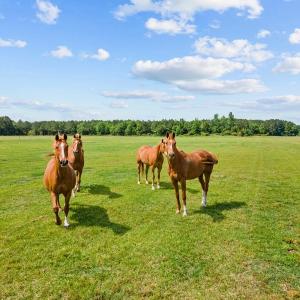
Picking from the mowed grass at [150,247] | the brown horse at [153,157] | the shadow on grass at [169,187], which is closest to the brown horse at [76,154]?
the mowed grass at [150,247]

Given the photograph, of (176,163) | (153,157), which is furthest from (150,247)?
(153,157)

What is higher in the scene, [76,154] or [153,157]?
[76,154]

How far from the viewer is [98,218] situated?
36.4 ft

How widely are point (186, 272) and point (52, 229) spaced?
4612 mm

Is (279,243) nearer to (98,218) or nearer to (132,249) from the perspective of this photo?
(132,249)

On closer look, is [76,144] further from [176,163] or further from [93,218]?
[176,163]

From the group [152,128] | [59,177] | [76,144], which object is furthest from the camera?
[152,128]

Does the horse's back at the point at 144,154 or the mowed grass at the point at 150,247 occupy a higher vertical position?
the horse's back at the point at 144,154

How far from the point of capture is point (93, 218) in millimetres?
11102

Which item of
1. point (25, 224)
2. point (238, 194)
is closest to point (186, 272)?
point (25, 224)

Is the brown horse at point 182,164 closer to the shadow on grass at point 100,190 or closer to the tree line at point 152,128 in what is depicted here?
the shadow on grass at point 100,190

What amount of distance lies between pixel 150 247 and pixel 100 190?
8001 mm

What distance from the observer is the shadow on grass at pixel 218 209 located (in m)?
11.4

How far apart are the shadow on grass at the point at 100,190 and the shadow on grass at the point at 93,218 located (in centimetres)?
220
